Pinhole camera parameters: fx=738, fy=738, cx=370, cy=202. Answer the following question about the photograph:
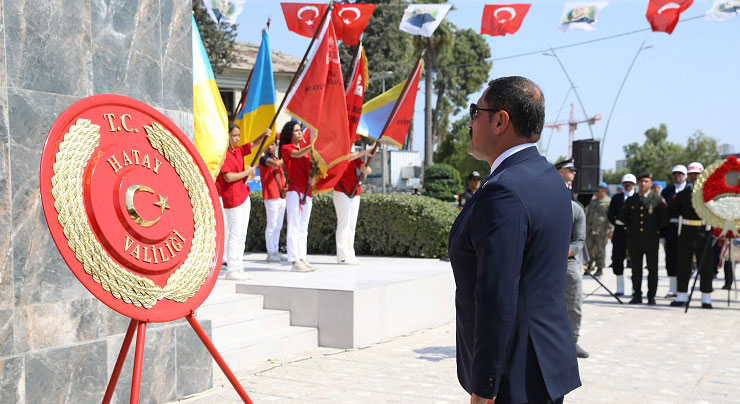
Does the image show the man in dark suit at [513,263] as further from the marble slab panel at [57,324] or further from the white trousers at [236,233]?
the white trousers at [236,233]

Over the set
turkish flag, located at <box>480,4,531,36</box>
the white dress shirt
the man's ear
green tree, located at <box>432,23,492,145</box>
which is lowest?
the white dress shirt

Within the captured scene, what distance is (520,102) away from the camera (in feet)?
8.38

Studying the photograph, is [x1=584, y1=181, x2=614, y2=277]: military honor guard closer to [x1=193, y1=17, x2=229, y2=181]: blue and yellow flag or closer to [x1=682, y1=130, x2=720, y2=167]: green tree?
[x1=193, y1=17, x2=229, y2=181]: blue and yellow flag

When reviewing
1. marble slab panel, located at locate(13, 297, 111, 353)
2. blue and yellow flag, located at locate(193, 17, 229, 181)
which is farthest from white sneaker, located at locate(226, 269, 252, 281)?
marble slab panel, located at locate(13, 297, 111, 353)

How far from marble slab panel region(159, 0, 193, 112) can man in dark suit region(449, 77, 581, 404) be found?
10.2 ft

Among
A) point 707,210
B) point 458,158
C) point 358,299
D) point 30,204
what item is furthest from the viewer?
point 458,158

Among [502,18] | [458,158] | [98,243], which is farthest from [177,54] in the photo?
[458,158]

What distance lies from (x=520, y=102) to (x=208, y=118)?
12.3ft

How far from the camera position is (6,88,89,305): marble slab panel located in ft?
13.4

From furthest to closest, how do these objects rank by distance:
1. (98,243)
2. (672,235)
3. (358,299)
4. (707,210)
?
(672,235) < (707,210) < (358,299) < (98,243)

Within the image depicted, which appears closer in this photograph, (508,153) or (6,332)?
(508,153)

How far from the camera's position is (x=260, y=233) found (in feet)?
46.4

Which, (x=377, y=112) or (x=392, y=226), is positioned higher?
(x=377, y=112)

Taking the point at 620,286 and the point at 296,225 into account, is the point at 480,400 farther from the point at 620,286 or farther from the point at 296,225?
the point at 620,286
